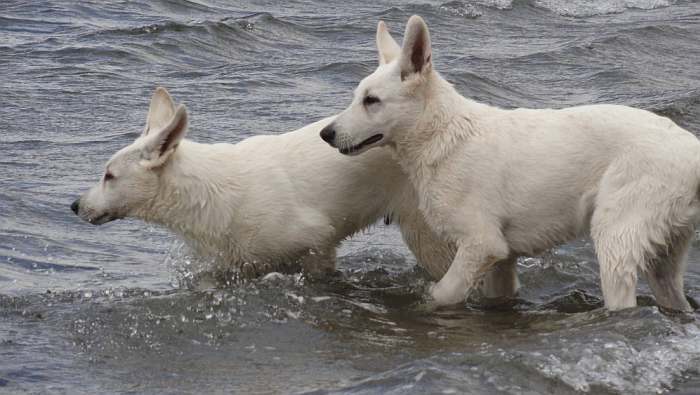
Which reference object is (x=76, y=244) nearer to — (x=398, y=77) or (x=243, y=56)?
(x=398, y=77)

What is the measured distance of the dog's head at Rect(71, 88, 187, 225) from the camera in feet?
24.8

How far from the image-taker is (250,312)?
7434mm

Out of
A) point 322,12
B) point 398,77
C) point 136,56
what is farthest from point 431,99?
point 322,12

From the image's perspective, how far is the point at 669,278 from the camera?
7.62 metres

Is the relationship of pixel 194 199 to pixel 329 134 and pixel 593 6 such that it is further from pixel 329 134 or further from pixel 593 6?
pixel 593 6

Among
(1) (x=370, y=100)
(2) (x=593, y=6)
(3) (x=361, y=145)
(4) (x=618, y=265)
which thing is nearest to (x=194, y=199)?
(3) (x=361, y=145)

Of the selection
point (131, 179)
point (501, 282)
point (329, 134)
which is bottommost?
point (501, 282)

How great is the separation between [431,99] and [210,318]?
6.34 feet

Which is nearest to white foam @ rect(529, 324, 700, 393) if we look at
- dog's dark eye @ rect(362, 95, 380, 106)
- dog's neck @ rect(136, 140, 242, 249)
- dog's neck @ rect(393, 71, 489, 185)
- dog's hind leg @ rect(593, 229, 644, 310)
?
dog's hind leg @ rect(593, 229, 644, 310)

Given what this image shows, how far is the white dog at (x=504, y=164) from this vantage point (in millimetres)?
7129

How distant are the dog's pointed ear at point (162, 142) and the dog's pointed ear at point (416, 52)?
1410 millimetres

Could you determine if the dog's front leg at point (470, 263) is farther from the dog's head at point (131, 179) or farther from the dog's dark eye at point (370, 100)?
the dog's head at point (131, 179)

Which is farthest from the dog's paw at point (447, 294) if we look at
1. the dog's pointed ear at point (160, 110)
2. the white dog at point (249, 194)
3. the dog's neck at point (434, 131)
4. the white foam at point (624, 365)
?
the dog's pointed ear at point (160, 110)

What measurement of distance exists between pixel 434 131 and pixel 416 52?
0.51 m
